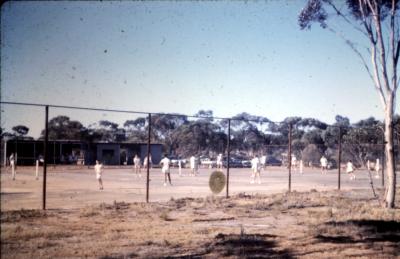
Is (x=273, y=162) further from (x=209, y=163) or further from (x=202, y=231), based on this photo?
(x=202, y=231)

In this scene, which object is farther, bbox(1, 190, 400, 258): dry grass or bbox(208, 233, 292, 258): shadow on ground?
bbox(1, 190, 400, 258): dry grass

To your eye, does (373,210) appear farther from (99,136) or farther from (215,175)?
(99,136)

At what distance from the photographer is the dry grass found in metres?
7.41

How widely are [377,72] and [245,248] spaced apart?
34.7ft

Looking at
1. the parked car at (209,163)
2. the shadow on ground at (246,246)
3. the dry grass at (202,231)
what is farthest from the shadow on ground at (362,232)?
the parked car at (209,163)

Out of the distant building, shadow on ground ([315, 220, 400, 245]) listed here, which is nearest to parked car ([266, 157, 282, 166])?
the distant building

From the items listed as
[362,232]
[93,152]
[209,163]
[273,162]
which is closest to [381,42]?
[362,232]

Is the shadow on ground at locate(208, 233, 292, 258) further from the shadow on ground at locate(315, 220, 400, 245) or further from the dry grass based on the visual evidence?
the shadow on ground at locate(315, 220, 400, 245)

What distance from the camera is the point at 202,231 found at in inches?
366

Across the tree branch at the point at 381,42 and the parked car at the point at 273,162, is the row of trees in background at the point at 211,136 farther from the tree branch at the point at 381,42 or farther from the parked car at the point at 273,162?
the tree branch at the point at 381,42

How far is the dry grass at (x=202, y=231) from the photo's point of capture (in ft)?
24.3

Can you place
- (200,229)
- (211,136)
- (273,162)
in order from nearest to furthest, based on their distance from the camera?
(200,229) < (273,162) < (211,136)

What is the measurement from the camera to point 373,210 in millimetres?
13031

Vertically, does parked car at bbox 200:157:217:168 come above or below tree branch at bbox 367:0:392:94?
below
